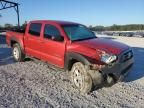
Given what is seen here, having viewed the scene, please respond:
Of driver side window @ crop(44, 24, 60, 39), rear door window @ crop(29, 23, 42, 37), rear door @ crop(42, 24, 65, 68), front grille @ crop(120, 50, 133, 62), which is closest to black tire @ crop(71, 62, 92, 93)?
rear door @ crop(42, 24, 65, 68)

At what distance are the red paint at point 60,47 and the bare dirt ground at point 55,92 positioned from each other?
0.65m

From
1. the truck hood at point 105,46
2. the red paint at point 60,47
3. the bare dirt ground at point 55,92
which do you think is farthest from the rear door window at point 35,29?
the truck hood at point 105,46

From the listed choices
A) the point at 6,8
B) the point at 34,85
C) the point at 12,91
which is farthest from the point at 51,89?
the point at 6,8

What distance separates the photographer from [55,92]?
5.97 m

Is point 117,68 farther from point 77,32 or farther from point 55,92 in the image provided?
point 77,32

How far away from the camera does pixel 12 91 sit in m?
5.97

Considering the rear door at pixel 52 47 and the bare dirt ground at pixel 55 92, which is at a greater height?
the rear door at pixel 52 47

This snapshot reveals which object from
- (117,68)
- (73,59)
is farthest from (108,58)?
(73,59)

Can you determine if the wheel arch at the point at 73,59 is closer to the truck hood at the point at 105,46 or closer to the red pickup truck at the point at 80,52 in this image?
the red pickup truck at the point at 80,52

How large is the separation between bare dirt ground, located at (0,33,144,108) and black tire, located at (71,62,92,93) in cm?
17

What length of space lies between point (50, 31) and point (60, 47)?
916 millimetres

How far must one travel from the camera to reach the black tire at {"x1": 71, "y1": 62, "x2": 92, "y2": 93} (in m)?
5.88

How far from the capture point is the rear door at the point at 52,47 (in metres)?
6.88

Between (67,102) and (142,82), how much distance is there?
2765 mm
